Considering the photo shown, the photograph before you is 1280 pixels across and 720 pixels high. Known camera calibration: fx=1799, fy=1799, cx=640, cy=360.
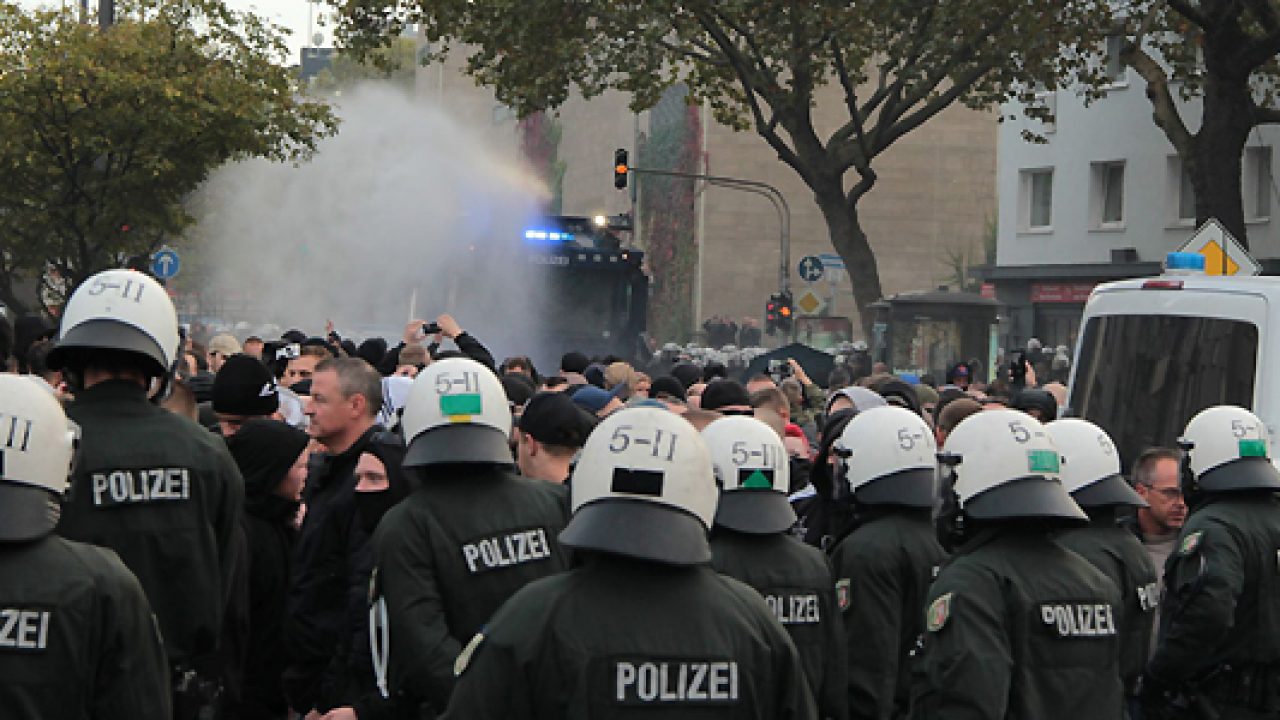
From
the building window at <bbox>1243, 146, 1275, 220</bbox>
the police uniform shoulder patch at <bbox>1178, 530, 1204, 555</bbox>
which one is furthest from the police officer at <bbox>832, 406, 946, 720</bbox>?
the building window at <bbox>1243, 146, 1275, 220</bbox>

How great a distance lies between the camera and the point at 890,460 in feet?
18.9

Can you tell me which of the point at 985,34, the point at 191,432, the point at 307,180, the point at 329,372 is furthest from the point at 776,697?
the point at 307,180

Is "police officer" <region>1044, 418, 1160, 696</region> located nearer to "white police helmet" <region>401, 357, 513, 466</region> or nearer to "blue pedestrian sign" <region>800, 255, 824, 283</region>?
"white police helmet" <region>401, 357, 513, 466</region>

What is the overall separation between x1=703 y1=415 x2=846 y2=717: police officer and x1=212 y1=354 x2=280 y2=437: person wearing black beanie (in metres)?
2.06

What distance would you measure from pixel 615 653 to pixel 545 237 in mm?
23337

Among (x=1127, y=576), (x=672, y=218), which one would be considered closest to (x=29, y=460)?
(x=1127, y=576)

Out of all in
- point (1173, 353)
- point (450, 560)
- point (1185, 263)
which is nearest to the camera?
point (450, 560)

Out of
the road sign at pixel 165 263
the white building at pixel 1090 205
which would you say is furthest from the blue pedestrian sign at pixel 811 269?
the road sign at pixel 165 263

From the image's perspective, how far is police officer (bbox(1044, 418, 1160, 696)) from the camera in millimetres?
5480

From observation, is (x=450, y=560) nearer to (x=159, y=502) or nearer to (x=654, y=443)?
(x=159, y=502)

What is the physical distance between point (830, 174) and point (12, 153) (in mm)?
11185

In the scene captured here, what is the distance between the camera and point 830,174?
25125 millimetres

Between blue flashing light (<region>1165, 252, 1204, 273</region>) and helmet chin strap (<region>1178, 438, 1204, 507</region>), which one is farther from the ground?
blue flashing light (<region>1165, 252, 1204, 273</region>)

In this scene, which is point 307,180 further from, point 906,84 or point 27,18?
point 906,84
